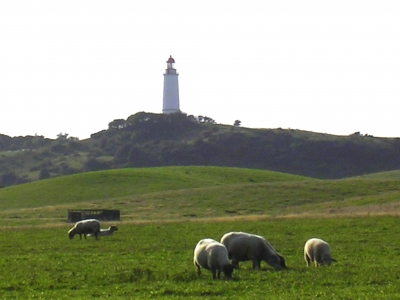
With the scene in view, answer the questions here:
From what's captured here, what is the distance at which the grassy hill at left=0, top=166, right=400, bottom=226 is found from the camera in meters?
63.7

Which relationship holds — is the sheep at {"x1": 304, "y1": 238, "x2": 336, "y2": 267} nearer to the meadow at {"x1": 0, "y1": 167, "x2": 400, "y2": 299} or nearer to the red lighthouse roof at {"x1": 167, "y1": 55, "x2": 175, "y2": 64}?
the meadow at {"x1": 0, "y1": 167, "x2": 400, "y2": 299}

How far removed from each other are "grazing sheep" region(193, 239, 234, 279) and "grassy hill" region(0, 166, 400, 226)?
2809cm

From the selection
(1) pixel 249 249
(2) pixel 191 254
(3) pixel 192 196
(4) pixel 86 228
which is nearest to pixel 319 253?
(1) pixel 249 249

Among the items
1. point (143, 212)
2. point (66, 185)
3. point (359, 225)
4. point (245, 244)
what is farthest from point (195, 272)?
point (66, 185)

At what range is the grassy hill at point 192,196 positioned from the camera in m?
63.7

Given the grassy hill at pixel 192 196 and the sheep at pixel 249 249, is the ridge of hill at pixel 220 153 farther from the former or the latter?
the sheep at pixel 249 249

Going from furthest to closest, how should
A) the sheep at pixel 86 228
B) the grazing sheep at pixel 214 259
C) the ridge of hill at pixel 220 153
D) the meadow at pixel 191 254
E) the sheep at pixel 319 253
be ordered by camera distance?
the ridge of hill at pixel 220 153 → the sheep at pixel 86 228 → the sheep at pixel 319 253 → the grazing sheep at pixel 214 259 → the meadow at pixel 191 254

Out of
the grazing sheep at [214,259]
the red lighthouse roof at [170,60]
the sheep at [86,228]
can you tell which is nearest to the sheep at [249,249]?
the grazing sheep at [214,259]

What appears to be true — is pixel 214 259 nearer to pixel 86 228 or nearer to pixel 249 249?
pixel 249 249

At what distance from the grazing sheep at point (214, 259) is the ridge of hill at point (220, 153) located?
489ft

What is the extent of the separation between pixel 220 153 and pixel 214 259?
160 m

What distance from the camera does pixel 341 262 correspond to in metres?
24.9

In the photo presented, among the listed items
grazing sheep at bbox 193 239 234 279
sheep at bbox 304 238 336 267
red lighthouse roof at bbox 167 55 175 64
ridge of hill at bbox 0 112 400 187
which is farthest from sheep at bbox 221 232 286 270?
red lighthouse roof at bbox 167 55 175 64

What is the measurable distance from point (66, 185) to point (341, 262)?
85202 mm
